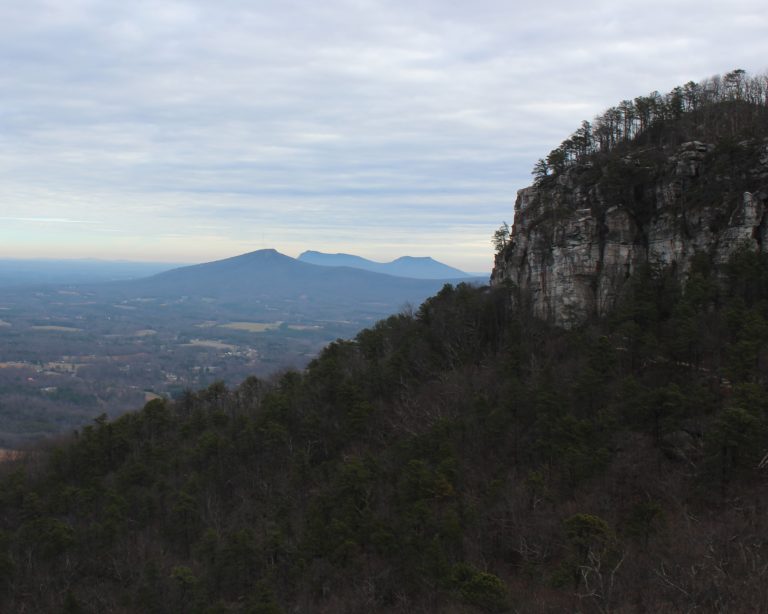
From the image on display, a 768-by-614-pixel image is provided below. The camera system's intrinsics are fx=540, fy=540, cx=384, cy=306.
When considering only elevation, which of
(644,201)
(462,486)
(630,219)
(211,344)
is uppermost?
(644,201)

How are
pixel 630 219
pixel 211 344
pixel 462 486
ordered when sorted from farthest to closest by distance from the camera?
pixel 211 344 < pixel 630 219 < pixel 462 486

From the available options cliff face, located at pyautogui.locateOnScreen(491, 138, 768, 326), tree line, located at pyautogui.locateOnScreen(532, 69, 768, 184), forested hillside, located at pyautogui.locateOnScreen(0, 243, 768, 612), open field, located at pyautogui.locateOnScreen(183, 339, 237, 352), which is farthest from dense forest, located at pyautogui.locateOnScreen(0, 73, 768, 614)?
Answer: open field, located at pyautogui.locateOnScreen(183, 339, 237, 352)

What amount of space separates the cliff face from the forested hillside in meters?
2.44

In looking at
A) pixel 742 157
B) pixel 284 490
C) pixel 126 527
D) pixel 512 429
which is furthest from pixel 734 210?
pixel 126 527

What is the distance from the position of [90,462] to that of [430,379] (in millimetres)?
24960

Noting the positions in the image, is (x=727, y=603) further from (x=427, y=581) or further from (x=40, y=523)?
(x=40, y=523)

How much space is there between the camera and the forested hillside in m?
17.2

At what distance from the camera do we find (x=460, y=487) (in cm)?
2583

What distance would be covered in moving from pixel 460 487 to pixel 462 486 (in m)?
0.27

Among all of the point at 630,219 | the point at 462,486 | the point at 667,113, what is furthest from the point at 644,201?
the point at 462,486

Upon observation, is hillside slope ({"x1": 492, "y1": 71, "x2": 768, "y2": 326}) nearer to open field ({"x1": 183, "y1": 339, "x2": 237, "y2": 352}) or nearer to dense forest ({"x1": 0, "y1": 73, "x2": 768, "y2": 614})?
dense forest ({"x1": 0, "y1": 73, "x2": 768, "y2": 614})

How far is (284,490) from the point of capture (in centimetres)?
3186

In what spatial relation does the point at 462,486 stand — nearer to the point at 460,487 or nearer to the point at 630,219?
the point at 460,487

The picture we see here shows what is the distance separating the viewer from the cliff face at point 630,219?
34031 mm
